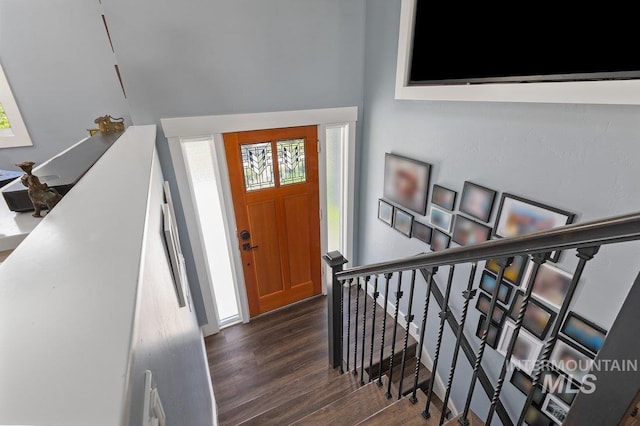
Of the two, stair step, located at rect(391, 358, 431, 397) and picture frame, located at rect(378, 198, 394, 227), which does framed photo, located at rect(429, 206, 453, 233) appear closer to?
picture frame, located at rect(378, 198, 394, 227)

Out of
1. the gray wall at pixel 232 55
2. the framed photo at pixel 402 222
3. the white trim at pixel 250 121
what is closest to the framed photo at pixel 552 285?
the framed photo at pixel 402 222

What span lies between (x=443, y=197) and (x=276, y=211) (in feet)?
5.49

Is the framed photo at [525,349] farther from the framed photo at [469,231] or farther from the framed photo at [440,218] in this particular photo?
the framed photo at [440,218]

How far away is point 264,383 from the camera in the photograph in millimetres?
2725

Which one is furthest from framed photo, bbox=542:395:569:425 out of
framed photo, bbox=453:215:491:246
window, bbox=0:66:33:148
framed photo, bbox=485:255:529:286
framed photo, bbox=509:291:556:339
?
window, bbox=0:66:33:148

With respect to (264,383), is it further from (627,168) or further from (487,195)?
(627,168)

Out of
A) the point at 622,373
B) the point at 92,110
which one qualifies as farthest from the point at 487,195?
the point at 92,110

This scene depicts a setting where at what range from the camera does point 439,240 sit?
2418 millimetres

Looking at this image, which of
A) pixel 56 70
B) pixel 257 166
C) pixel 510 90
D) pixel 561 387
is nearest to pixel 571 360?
pixel 561 387

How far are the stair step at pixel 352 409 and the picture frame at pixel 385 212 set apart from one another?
1.55 meters

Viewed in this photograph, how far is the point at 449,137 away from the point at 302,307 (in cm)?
254

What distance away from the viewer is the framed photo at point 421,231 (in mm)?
2526

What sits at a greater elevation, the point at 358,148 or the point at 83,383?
the point at 83,383

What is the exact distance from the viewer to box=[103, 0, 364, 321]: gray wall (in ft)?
7.02
